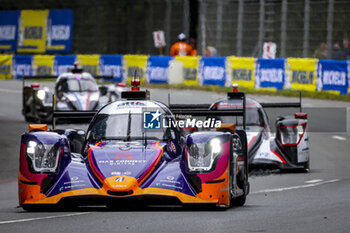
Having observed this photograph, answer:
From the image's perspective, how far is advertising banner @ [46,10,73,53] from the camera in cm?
4397

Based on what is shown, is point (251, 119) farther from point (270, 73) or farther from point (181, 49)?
point (181, 49)

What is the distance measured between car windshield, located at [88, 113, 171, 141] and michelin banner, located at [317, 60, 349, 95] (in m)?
21.1

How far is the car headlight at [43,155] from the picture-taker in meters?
9.74

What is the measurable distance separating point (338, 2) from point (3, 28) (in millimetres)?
19153

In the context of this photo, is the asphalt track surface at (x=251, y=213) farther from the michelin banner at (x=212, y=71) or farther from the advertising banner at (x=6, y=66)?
the advertising banner at (x=6, y=66)

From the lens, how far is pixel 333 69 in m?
31.4

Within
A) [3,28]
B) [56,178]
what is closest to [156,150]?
[56,178]

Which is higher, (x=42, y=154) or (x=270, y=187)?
(x=42, y=154)

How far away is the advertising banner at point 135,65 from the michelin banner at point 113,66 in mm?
306

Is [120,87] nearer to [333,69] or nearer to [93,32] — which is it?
[333,69]

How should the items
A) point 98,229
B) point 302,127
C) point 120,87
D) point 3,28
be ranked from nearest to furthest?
point 98,229
point 302,127
point 120,87
point 3,28

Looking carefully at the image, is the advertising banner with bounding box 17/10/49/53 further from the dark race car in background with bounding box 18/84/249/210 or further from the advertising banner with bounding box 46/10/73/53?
the dark race car in background with bounding box 18/84/249/210

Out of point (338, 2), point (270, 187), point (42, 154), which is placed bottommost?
point (270, 187)

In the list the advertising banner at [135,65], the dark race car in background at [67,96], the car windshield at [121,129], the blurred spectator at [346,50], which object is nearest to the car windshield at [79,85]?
the dark race car in background at [67,96]
